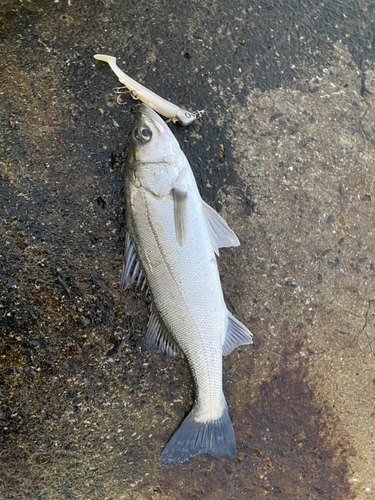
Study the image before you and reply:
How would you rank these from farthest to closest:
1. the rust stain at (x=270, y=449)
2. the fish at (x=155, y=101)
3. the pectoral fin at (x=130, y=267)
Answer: the rust stain at (x=270, y=449) < the fish at (x=155, y=101) < the pectoral fin at (x=130, y=267)

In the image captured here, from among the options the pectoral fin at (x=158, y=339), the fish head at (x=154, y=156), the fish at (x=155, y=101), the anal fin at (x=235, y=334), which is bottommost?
the pectoral fin at (x=158, y=339)

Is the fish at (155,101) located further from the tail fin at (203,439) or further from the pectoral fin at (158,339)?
the tail fin at (203,439)

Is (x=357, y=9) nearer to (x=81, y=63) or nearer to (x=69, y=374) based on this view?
(x=81, y=63)

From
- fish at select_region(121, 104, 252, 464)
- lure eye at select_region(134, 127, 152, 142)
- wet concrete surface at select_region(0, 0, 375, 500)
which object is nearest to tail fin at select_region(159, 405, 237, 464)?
fish at select_region(121, 104, 252, 464)

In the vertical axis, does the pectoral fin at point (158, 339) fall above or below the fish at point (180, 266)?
below

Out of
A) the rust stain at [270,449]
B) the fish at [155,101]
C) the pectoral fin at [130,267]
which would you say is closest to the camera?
the pectoral fin at [130,267]

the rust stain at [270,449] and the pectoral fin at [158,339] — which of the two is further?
the rust stain at [270,449]

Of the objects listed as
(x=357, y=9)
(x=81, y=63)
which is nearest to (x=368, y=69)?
(x=357, y=9)

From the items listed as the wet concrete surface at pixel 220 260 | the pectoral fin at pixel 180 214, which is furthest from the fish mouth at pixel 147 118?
the pectoral fin at pixel 180 214
